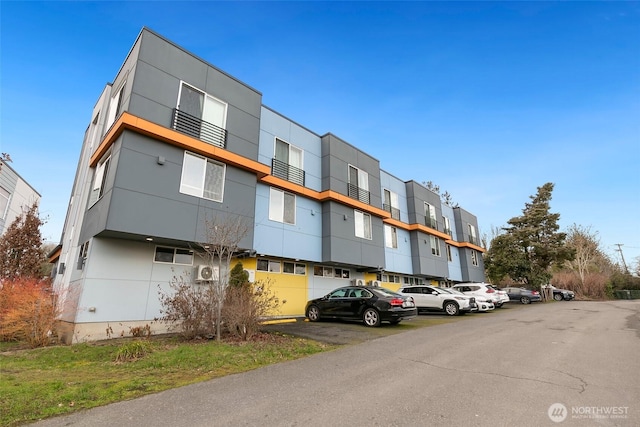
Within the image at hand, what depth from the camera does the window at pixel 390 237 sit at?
74.1 feet

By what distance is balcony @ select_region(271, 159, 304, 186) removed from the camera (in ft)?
51.2

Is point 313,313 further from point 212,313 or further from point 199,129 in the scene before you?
point 199,129

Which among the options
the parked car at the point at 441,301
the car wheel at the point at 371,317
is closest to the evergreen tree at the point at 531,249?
the parked car at the point at 441,301

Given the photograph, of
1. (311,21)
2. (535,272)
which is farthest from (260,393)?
(535,272)

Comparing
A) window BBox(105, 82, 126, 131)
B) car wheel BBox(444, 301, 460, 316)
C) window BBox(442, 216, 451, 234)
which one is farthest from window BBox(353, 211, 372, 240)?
window BBox(442, 216, 451, 234)

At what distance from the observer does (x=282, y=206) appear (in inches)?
617

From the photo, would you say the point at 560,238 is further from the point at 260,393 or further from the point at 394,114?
the point at 260,393

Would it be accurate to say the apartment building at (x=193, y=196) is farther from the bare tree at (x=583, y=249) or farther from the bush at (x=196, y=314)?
the bare tree at (x=583, y=249)

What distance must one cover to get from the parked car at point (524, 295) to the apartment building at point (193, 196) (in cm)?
1851

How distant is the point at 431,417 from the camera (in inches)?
155

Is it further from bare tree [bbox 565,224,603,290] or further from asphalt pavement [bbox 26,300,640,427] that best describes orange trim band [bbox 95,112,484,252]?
bare tree [bbox 565,224,603,290]

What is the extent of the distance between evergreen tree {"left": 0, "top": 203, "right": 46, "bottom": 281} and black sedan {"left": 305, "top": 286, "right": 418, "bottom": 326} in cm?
1466

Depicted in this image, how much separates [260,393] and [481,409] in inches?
128

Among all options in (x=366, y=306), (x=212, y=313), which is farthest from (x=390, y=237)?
(x=212, y=313)
